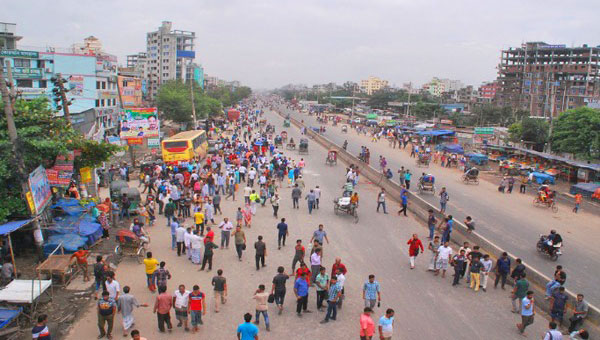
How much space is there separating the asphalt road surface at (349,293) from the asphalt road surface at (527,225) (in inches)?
123

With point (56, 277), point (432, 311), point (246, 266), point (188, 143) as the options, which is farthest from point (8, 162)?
point (188, 143)

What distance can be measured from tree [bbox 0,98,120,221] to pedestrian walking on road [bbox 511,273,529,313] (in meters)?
12.8

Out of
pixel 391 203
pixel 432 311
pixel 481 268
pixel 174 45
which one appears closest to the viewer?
pixel 432 311

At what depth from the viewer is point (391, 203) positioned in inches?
878

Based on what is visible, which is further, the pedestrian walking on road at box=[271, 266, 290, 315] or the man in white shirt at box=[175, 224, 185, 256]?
the man in white shirt at box=[175, 224, 185, 256]

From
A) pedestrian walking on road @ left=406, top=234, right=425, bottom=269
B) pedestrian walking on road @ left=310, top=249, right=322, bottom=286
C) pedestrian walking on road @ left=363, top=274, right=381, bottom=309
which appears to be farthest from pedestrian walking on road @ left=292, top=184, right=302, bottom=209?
pedestrian walking on road @ left=363, top=274, right=381, bottom=309

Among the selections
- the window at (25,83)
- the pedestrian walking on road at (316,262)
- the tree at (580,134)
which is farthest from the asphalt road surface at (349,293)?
the window at (25,83)

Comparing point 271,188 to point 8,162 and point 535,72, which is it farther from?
point 535,72

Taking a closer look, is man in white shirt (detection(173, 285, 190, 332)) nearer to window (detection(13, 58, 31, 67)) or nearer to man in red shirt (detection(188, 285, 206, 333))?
man in red shirt (detection(188, 285, 206, 333))

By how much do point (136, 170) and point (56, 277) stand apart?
17.8 meters

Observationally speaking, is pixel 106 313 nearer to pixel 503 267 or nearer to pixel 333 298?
pixel 333 298

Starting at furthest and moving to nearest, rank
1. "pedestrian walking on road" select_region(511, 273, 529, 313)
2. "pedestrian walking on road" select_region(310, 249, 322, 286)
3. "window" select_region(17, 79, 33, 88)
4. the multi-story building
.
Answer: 1. the multi-story building
2. "window" select_region(17, 79, 33, 88)
3. "pedestrian walking on road" select_region(310, 249, 322, 286)
4. "pedestrian walking on road" select_region(511, 273, 529, 313)

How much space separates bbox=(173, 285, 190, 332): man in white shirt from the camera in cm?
877

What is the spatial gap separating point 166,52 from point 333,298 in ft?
392
